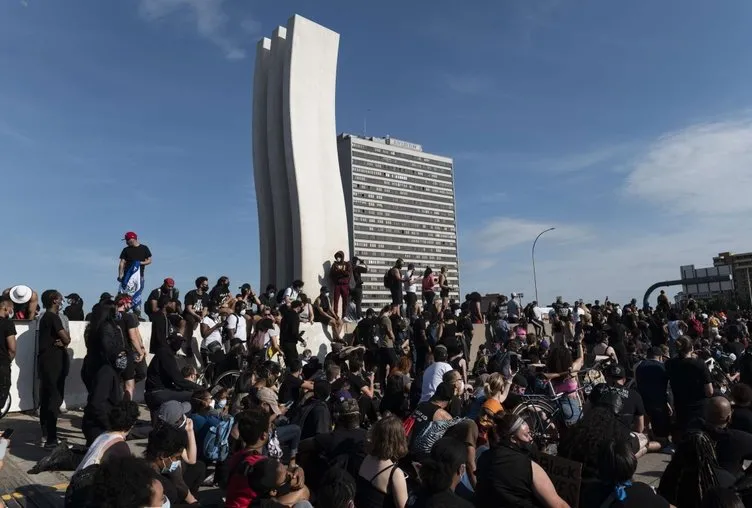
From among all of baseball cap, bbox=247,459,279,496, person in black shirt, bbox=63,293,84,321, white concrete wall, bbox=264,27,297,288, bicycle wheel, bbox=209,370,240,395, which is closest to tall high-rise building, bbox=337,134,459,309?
white concrete wall, bbox=264,27,297,288

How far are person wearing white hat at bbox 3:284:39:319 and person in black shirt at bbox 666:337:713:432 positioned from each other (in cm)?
910

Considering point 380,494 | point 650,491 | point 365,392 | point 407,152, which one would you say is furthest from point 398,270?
point 407,152

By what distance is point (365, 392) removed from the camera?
6.59 m

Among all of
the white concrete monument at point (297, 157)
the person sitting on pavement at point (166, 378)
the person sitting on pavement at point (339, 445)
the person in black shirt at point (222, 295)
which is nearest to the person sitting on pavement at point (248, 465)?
the person sitting on pavement at point (339, 445)

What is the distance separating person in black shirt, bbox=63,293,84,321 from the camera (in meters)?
10.4

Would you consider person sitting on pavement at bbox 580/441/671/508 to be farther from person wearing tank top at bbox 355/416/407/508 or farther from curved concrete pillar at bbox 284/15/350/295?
curved concrete pillar at bbox 284/15/350/295

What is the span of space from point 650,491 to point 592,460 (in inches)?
15.4

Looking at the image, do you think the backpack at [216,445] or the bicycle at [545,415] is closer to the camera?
the backpack at [216,445]

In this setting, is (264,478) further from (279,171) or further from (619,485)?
(279,171)

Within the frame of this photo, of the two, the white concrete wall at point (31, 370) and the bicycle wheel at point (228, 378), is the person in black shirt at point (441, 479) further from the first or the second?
the white concrete wall at point (31, 370)

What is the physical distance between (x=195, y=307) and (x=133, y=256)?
1.44m

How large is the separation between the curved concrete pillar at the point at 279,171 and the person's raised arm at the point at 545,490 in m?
14.1

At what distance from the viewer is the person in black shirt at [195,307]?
981 centimetres

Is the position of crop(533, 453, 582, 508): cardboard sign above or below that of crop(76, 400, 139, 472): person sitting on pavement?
below
